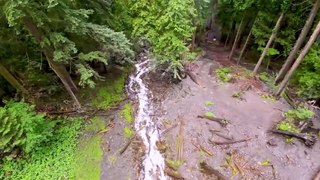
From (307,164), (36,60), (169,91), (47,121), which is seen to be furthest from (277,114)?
(36,60)

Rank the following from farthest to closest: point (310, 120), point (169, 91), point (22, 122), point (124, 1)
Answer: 1. point (169, 91)
2. point (124, 1)
3. point (310, 120)
4. point (22, 122)

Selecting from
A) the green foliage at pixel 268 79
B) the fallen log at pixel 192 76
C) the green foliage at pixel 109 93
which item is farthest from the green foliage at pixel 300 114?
the green foliage at pixel 109 93

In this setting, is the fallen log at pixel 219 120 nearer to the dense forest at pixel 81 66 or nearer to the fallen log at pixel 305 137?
the fallen log at pixel 305 137

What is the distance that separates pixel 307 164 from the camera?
10.5 m

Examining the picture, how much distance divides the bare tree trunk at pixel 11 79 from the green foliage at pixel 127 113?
549cm

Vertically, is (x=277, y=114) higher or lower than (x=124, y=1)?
lower

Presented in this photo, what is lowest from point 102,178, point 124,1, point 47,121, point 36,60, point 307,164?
point 102,178

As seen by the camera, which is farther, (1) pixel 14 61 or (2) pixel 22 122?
(1) pixel 14 61

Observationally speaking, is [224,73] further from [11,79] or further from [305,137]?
[11,79]

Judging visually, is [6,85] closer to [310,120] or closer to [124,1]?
[124,1]

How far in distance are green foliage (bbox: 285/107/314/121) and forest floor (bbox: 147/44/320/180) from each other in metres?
0.43

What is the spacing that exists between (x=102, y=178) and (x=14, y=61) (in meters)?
7.47

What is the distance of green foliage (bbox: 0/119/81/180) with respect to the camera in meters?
10.1

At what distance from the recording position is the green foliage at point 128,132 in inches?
473
